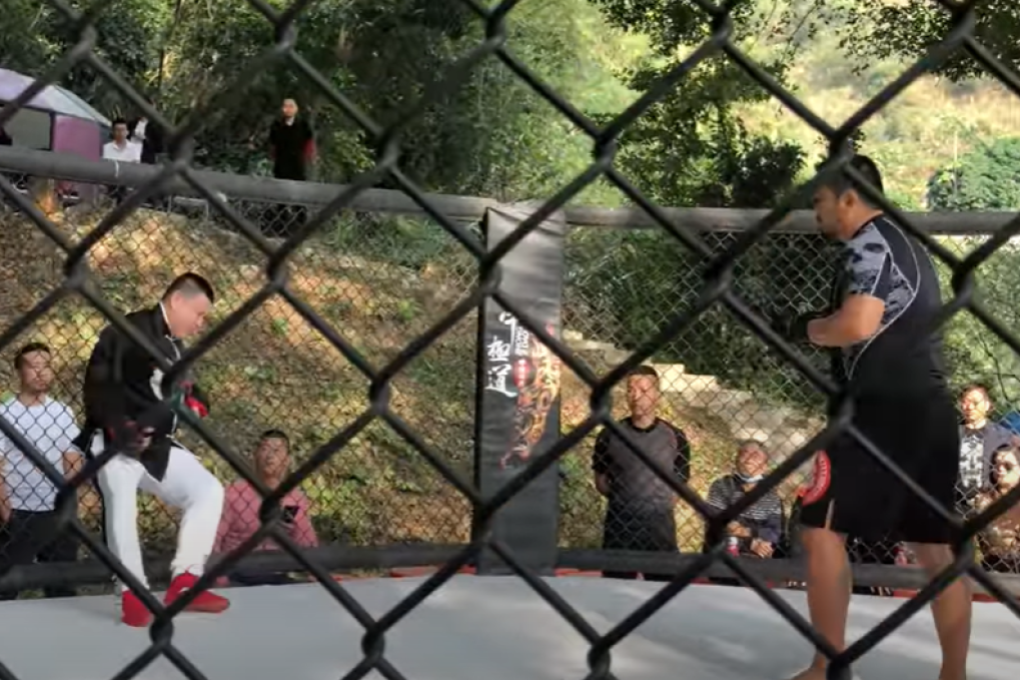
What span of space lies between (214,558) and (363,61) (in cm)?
872

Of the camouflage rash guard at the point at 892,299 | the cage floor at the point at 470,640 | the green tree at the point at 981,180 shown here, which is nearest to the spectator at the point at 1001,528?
the cage floor at the point at 470,640

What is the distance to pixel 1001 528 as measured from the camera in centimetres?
519

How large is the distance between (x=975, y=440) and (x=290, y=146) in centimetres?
695

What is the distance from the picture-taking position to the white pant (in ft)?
13.6

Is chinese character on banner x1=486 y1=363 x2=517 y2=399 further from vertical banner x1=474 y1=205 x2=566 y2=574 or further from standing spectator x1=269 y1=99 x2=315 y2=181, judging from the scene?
standing spectator x1=269 y1=99 x2=315 y2=181

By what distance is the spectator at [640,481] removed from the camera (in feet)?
16.7

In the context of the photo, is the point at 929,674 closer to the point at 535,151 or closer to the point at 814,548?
the point at 814,548

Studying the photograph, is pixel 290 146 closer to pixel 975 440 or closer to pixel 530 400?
pixel 530 400

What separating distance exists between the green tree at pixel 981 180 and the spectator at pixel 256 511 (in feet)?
32.5

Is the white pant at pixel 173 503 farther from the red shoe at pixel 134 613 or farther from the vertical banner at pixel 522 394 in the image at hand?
the vertical banner at pixel 522 394

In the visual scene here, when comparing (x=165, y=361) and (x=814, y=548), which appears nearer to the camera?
(x=165, y=361)

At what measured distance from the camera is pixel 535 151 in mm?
14016

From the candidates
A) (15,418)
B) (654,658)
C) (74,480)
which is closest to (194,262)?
(15,418)

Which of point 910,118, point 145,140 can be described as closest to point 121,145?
point 145,140
